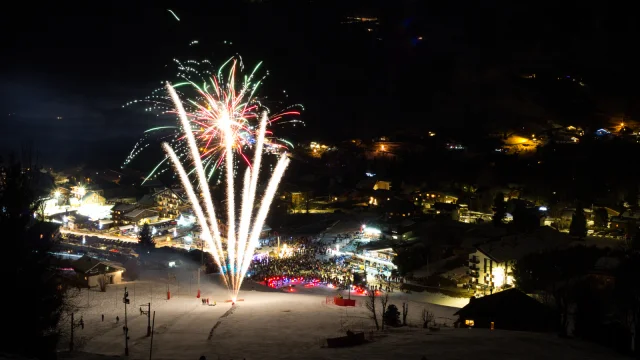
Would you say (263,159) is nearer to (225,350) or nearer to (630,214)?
(630,214)

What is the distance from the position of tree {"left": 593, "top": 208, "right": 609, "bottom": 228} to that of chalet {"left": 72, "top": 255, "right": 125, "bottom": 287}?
72.9 feet

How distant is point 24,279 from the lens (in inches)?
299

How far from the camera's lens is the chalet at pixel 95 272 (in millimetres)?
19547

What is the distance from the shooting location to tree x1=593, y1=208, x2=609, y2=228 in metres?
26.2

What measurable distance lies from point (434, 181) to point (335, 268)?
799 inches

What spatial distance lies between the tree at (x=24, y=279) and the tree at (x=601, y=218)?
25.4m

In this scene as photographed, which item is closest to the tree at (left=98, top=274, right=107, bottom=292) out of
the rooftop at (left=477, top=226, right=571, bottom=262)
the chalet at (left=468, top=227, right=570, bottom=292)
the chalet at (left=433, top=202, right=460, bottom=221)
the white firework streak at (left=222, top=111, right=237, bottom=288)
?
the white firework streak at (left=222, top=111, right=237, bottom=288)

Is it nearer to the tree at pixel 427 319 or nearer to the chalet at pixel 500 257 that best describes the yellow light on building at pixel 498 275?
the chalet at pixel 500 257

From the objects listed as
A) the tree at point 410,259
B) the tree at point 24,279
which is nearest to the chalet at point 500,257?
the tree at point 410,259

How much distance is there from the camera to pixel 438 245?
77.6ft

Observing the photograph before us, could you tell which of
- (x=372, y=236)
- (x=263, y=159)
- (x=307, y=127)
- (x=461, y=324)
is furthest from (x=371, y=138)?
(x=461, y=324)

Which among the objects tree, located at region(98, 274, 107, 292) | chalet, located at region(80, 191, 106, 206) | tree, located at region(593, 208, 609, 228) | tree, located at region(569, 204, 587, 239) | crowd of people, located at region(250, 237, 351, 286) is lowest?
tree, located at region(98, 274, 107, 292)

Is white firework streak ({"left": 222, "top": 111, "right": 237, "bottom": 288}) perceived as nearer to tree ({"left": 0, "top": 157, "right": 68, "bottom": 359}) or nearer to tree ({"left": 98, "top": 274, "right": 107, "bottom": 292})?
tree ({"left": 98, "top": 274, "right": 107, "bottom": 292})

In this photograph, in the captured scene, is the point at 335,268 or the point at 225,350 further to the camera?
the point at 335,268
